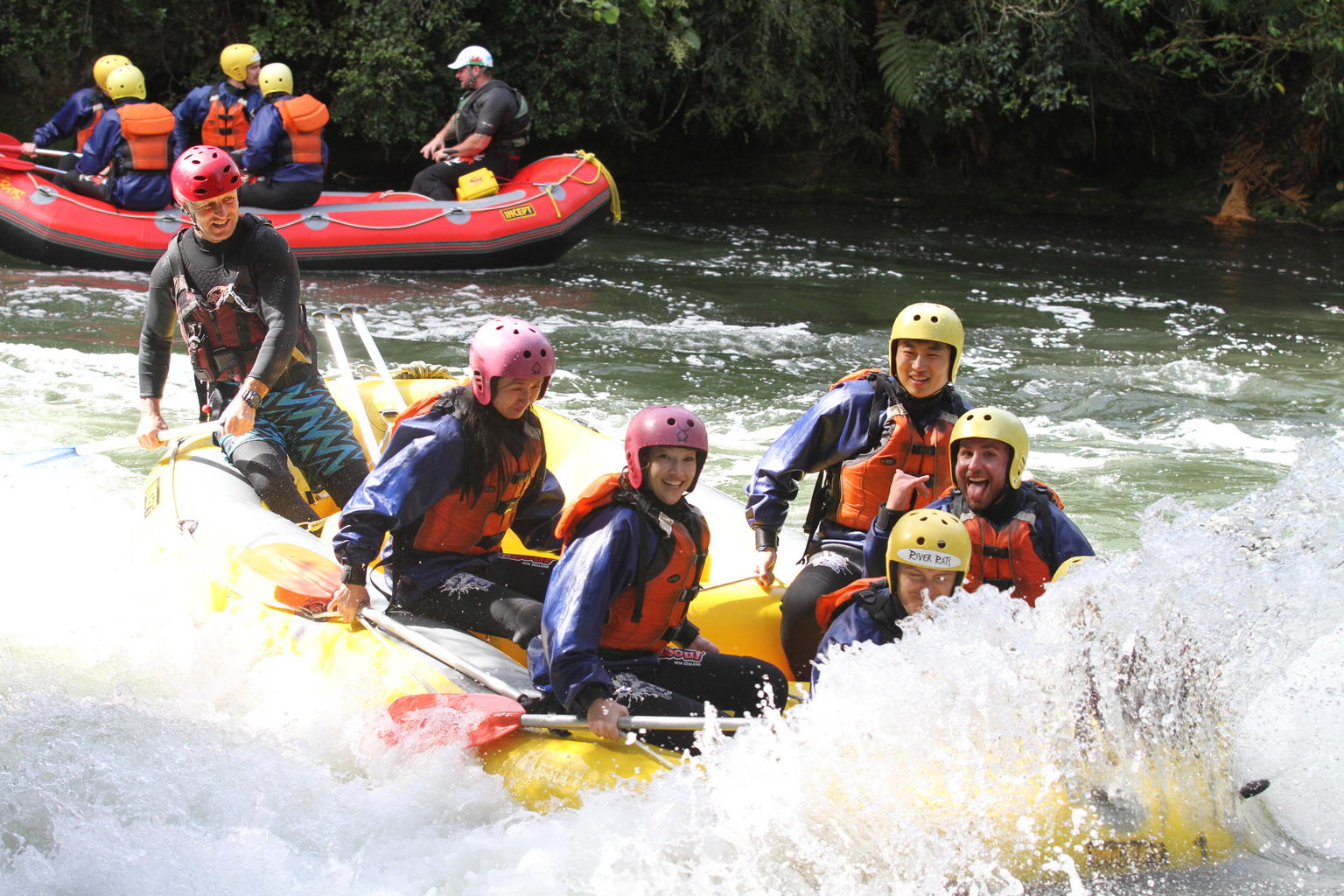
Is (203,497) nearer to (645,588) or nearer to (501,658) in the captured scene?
(501,658)

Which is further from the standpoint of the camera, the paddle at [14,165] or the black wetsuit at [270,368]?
the paddle at [14,165]

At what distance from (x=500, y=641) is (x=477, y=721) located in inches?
22.8

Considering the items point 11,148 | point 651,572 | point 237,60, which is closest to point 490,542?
point 651,572

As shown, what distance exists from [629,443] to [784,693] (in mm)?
794

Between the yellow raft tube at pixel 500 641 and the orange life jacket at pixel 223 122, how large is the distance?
16.0 ft

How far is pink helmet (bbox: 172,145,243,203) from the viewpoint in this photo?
4293mm

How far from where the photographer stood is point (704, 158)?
16469 mm

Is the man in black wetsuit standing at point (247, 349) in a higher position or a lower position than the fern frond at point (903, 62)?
lower

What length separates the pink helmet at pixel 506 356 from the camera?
3482 millimetres

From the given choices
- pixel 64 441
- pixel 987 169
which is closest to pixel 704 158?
pixel 987 169

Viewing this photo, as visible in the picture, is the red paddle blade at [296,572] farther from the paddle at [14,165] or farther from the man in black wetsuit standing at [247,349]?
the paddle at [14,165]

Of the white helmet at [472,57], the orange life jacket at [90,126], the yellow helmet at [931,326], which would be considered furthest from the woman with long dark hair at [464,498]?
the orange life jacket at [90,126]

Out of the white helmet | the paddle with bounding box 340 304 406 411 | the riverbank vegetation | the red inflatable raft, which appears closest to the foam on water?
the paddle with bounding box 340 304 406 411

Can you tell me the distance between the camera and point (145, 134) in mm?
9398
